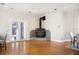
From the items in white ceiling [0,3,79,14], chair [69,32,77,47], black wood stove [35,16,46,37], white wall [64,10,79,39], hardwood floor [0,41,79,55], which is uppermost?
white ceiling [0,3,79,14]

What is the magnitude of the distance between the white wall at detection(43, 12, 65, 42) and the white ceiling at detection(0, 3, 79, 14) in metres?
0.13

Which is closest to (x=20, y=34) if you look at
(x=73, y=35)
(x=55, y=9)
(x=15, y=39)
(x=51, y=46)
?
(x=15, y=39)

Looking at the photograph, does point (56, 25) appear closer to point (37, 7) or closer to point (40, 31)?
point (40, 31)

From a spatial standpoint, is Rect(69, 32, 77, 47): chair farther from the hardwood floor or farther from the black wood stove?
the black wood stove

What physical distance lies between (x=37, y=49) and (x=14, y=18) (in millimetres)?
833

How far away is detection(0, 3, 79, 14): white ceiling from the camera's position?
2371 mm

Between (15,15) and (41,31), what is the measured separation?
2.15 feet

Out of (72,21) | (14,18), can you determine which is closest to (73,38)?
(72,21)

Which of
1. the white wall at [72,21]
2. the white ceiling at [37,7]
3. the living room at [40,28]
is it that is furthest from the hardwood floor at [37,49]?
the white ceiling at [37,7]

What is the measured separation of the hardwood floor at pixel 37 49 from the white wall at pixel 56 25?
0.51 ft

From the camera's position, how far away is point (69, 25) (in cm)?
Answer: 241

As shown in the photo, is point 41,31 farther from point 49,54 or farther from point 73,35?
point 73,35

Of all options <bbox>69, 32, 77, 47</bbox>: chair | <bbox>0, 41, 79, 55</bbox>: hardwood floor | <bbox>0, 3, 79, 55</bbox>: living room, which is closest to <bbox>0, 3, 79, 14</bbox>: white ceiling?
<bbox>0, 3, 79, 55</bbox>: living room

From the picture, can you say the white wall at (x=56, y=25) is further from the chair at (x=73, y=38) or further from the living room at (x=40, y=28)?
the chair at (x=73, y=38)
